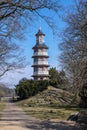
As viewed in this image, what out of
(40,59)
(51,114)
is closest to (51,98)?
(40,59)

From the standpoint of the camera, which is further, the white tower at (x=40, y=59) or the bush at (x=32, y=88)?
the white tower at (x=40, y=59)

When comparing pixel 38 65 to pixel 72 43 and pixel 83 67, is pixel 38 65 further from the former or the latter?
pixel 83 67

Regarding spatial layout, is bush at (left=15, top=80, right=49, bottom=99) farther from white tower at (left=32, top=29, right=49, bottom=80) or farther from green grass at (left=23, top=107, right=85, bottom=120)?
green grass at (left=23, top=107, right=85, bottom=120)

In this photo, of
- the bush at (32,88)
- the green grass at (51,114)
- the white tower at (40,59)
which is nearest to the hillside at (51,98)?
the bush at (32,88)

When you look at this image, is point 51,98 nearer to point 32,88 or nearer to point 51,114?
point 32,88

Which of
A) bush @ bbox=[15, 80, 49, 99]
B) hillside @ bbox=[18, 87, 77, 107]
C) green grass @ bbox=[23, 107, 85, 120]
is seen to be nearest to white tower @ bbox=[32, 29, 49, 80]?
bush @ bbox=[15, 80, 49, 99]

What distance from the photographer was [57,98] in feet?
257

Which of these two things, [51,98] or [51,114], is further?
[51,98]

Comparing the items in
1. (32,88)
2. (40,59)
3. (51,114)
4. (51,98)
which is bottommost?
(51,114)

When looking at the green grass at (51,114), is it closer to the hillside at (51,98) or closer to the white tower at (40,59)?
the hillside at (51,98)

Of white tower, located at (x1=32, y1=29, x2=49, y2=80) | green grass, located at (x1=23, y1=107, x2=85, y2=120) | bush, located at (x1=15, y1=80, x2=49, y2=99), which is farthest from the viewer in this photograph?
white tower, located at (x1=32, y1=29, x2=49, y2=80)

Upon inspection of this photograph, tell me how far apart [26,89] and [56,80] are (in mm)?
7185

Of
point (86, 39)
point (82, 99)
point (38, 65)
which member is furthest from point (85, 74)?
point (38, 65)

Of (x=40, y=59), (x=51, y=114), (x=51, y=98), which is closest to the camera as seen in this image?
(x=51, y=114)
